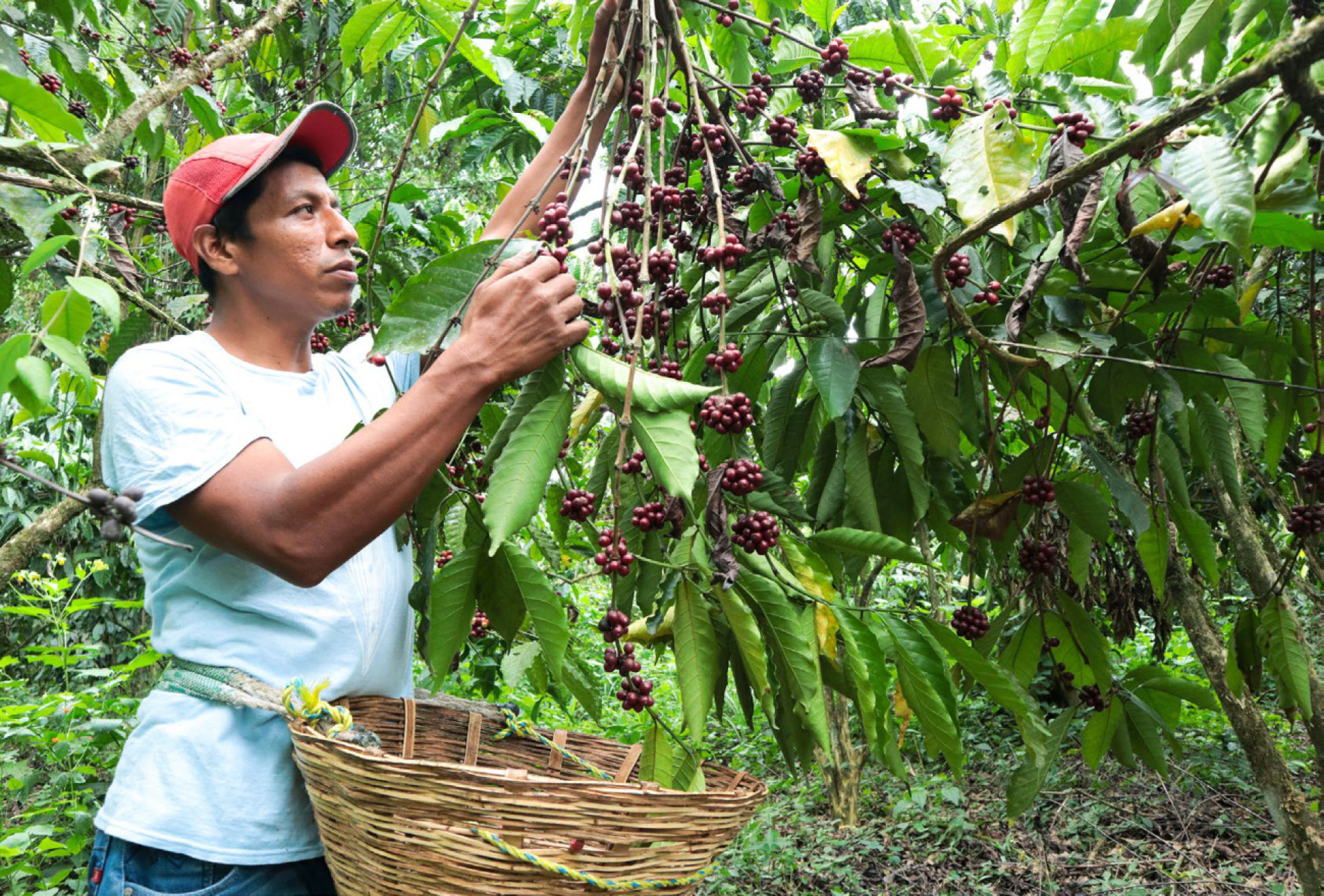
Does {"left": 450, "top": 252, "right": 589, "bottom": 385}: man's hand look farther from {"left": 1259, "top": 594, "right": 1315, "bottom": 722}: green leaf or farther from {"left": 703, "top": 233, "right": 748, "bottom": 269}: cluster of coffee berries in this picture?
{"left": 1259, "top": 594, "right": 1315, "bottom": 722}: green leaf

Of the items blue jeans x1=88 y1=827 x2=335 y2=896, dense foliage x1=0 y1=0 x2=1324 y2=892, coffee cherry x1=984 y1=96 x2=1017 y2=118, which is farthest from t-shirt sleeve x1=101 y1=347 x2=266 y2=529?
coffee cherry x1=984 y1=96 x2=1017 y2=118

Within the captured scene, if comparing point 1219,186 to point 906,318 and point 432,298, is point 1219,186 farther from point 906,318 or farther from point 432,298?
point 432,298

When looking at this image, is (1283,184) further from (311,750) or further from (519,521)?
(311,750)

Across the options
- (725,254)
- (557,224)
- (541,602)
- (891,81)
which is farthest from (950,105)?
(541,602)

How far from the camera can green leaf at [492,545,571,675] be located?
3.47ft

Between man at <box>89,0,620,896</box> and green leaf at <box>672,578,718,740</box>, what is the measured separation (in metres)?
0.28

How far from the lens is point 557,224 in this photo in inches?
39.9

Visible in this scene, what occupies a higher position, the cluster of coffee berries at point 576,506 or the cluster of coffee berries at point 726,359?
the cluster of coffee berries at point 726,359

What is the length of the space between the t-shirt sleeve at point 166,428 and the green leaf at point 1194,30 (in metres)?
1.13

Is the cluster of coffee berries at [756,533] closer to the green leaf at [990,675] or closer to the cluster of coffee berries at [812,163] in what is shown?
the green leaf at [990,675]

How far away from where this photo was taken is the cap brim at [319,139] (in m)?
1.41

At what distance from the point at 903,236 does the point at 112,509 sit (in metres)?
0.96

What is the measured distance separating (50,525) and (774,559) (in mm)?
1612

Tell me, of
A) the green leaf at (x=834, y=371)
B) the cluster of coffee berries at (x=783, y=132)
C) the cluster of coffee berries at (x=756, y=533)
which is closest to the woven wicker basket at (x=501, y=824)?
the cluster of coffee berries at (x=756, y=533)
